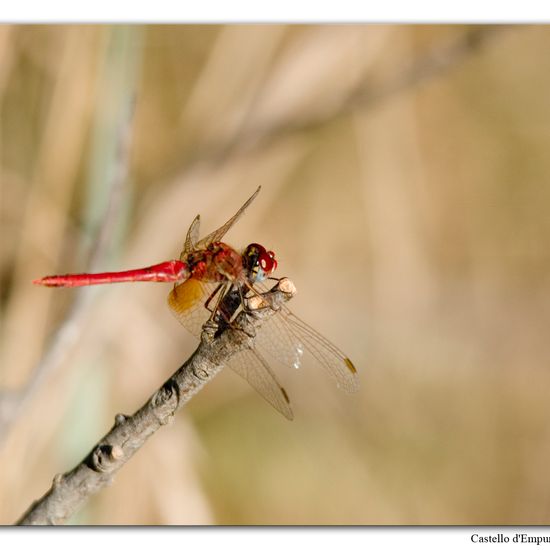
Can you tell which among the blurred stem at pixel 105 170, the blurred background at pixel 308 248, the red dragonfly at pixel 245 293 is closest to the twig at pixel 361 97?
the blurred background at pixel 308 248

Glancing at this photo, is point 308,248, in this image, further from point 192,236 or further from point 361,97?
point 192,236

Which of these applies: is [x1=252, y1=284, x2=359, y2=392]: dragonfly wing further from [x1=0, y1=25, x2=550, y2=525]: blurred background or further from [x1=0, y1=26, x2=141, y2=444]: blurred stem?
[x1=0, y1=25, x2=550, y2=525]: blurred background

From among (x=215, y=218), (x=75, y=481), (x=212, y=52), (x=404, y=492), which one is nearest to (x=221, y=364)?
(x=75, y=481)

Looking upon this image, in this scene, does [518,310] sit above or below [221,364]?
above

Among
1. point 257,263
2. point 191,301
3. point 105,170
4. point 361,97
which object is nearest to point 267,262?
point 257,263

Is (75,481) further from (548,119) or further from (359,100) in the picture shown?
(548,119)
